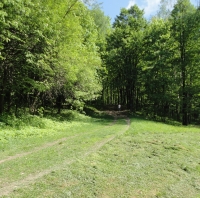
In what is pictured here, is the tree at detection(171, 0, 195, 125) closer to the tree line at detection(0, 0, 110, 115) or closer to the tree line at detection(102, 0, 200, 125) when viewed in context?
the tree line at detection(102, 0, 200, 125)

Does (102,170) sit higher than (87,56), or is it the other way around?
(87,56)

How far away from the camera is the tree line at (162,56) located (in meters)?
27.4

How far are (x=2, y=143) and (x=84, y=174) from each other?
19.0 feet

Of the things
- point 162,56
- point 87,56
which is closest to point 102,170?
point 87,56

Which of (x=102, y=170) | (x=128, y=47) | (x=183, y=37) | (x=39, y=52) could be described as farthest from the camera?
(x=128, y=47)

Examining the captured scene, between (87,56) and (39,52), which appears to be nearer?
(39,52)

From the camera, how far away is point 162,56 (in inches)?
1166

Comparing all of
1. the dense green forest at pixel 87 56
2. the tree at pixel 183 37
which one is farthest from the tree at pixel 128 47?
the tree at pixel 183 37

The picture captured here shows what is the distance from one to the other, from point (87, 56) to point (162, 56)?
1273 cm

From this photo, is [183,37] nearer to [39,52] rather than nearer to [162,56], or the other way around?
[162,56]

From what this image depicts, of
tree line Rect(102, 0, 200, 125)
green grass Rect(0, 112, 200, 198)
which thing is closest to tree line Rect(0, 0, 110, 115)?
green grass Rect(0, 112, 200, 198)

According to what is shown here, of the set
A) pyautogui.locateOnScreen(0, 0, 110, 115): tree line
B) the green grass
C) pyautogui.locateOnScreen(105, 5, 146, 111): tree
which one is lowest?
the green grass

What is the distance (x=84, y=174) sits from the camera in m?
7.00

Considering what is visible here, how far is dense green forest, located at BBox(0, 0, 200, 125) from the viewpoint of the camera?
14.0m
